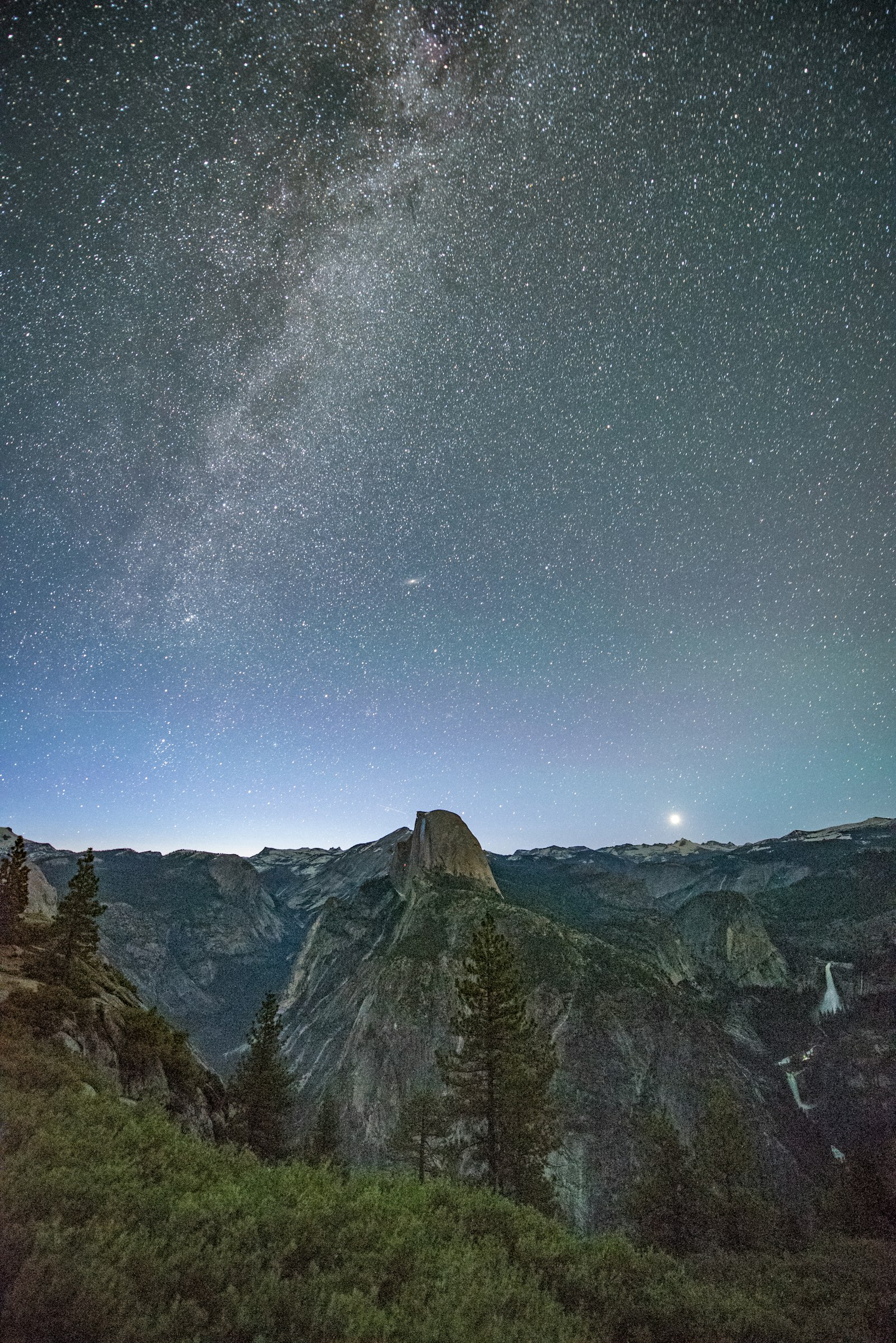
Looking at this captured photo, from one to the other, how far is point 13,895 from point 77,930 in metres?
5.21

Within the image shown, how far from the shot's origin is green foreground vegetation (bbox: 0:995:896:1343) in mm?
5520

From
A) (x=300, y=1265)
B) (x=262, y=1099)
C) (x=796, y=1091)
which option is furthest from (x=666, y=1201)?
(x=796, y=1091)

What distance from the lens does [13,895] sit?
2334cm

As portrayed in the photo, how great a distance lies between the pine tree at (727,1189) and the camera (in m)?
24.2

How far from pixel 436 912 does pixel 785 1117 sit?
45.4 meters

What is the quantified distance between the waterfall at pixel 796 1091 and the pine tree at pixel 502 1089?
59.0 m

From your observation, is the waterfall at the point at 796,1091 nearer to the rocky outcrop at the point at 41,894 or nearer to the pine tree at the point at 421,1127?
the pine tree at the point at 421,1127

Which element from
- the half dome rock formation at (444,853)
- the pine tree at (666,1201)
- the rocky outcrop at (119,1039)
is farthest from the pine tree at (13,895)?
the half dome rock formation at (444,853)

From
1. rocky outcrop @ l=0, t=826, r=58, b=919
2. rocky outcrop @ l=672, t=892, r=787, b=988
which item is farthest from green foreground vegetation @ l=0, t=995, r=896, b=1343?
rocky outcrop @ l=672, t=892, r=787, b=988

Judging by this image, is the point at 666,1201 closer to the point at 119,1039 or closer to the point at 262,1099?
the point at 262,1099

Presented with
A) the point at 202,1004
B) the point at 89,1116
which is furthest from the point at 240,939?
the point at 89,1116

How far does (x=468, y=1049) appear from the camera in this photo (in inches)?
969

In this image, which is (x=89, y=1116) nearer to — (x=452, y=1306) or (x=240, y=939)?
(x=452, y=1306)

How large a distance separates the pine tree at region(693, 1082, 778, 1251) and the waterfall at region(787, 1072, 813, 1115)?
43.7 metres
